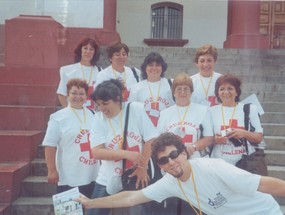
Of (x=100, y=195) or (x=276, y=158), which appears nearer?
(x=100, y=195)

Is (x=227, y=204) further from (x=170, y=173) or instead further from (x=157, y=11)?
(x=157, y=11)

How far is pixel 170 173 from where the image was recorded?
3.00 metres

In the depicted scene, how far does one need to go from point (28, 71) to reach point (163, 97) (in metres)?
3.20

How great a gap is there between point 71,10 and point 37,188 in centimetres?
517

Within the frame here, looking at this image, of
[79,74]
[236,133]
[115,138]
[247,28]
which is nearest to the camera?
[115,138]

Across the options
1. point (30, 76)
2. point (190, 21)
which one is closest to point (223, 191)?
point (30, 76)

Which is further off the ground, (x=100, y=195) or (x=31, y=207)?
(x=100, y=195)

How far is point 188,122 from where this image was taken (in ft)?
12.7

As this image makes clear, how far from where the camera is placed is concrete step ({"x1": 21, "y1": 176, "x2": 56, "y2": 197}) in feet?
16.7

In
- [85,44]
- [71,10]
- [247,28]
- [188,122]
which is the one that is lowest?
[188,122]

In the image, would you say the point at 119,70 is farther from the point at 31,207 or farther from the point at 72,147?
the point at 31,207

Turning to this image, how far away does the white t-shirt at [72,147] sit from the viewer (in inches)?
152

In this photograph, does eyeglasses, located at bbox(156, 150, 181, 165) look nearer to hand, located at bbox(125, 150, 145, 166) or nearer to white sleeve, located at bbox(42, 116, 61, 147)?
hand, located at bbox(125, 150, 145, 166)

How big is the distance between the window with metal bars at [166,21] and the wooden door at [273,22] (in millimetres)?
2462
